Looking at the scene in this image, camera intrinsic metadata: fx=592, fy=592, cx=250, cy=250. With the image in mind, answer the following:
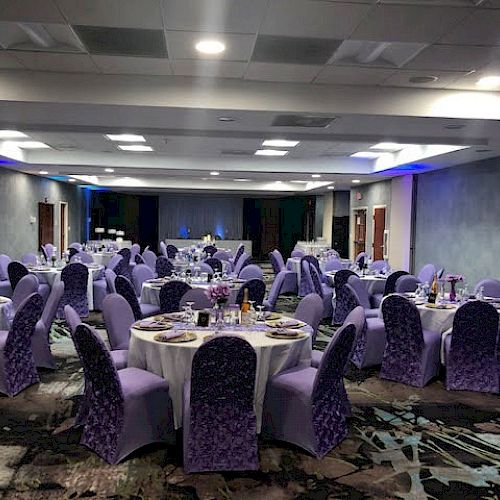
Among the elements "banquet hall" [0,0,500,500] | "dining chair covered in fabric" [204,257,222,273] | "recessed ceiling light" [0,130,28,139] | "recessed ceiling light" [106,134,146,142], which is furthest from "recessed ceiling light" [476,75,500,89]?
"recessed ceiling light" [0,130,28,139]

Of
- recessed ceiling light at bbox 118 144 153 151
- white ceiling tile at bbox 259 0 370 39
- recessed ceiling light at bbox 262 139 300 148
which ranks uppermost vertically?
white ceiling tile at bbox 259 0 370 39

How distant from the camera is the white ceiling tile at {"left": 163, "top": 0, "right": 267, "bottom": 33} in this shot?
3852mm

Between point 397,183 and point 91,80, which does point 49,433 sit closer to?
point 91,80

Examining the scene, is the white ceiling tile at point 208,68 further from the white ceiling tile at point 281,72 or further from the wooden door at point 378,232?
the wooden door at point 378,232

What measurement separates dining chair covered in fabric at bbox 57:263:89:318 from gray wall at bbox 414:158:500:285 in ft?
21.5

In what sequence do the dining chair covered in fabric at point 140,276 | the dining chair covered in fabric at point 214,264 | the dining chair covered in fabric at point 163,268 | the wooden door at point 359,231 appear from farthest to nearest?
the wooden door at point 359,231, the dining chair covered in fabric at point 214,264, the dining chair covered in fabric at point 163,268, the dining chair covered in fabric at point 140,276

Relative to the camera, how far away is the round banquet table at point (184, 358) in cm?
404

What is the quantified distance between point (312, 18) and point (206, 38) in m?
0.90

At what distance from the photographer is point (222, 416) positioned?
362cm

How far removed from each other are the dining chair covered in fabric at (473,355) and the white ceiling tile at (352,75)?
2268 millimetres

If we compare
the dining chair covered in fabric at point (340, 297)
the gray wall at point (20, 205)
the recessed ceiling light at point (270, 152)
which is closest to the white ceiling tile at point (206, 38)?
the dining chair covered in fabric at point (340, 297)

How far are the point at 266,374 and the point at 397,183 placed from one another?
10844 mm

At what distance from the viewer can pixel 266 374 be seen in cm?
412

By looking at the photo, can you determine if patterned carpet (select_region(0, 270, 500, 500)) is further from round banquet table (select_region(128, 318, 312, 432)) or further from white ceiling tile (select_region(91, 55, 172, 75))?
white ceiling tile (select_region(91, 55, 172, 75))
